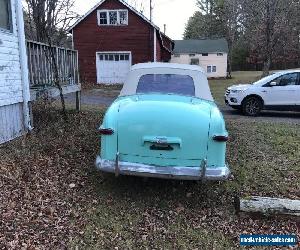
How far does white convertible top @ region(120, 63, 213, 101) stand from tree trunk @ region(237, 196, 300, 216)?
6.20 ft

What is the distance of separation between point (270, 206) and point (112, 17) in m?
23.9

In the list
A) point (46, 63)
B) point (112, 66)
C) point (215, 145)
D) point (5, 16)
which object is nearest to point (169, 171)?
point (215, 145)

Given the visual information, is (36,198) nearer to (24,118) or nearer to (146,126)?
(146,126)

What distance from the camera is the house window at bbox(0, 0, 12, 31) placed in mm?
7426

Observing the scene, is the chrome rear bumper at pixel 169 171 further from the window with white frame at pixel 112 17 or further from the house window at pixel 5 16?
the window with white frame at pixel 112 17

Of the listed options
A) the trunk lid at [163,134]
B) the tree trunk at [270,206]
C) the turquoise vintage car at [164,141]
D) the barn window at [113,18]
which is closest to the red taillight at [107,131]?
the turquoise vintage car at [164,141]

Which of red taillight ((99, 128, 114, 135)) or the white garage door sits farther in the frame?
the white garage door

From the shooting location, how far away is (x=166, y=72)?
679 centimetres

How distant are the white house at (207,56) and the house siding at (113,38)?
13924 mm

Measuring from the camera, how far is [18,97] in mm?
7984

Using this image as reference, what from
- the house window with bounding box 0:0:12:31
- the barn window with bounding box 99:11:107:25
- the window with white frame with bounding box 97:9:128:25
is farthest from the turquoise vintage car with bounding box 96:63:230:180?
the barn window with bounding box 99:11:107:25

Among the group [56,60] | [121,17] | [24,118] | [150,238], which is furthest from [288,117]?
[121,17]

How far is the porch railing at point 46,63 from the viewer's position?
8797 millimetres

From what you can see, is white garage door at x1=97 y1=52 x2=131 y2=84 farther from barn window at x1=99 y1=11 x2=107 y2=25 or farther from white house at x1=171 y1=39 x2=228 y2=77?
white house at x1=171 y1=39 x2=228 y2=77
